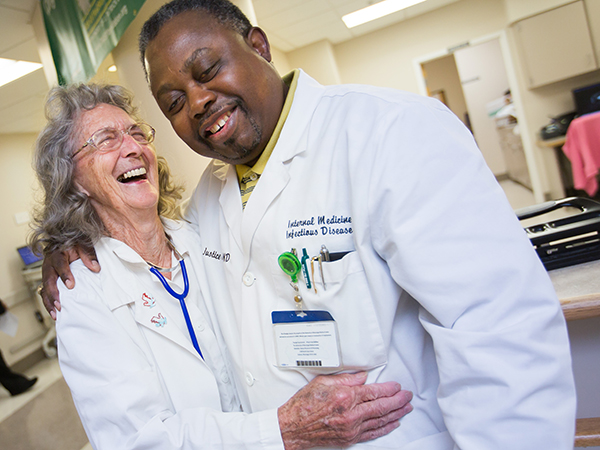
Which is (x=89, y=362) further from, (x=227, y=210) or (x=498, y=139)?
(x=498, y=139)

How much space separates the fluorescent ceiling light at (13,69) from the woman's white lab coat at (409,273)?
184 inches

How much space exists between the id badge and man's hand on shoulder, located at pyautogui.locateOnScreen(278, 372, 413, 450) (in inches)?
2.3

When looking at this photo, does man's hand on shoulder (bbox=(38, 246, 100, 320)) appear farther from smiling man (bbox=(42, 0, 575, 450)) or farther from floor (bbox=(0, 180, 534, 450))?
floor (bbox=(0, 180, 534, 450))

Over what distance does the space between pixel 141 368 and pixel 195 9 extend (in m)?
1.00

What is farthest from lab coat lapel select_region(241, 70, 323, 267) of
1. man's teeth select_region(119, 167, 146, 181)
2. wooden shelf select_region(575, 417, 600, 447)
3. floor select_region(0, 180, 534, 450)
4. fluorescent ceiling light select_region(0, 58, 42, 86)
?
fluorescent ceiling light select_region(0, 58, 42, 86)

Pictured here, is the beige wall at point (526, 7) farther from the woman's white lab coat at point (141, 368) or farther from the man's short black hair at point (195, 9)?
the woman's white lab coat at point (141, 368)

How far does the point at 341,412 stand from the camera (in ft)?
3.15

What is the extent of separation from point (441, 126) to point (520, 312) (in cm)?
42

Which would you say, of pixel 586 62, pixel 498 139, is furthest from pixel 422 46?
pixel 498 139

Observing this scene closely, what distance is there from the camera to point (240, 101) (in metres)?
1.09

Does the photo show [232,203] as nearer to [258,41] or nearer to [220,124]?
Result: [220,124]

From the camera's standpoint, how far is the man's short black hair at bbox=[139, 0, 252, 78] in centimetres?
109

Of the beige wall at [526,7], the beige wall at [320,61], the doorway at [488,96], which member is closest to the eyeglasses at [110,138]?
the beige wall at [320,61]

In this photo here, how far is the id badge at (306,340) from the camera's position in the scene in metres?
1.00
